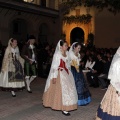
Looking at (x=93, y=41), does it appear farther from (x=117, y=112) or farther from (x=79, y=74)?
(x=117, y=112)

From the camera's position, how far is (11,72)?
7910mm

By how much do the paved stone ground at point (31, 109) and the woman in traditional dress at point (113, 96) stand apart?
1.58 m

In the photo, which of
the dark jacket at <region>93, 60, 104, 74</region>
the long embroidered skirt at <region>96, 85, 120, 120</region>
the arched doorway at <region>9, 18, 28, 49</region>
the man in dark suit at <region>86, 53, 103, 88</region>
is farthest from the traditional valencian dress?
the arched doorway at <region>9, 18, 28, 49</region>

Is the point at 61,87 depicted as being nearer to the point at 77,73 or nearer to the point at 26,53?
the point at 77,73

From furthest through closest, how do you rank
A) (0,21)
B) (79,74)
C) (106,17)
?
(106,17)
(0,21)
(79,74)

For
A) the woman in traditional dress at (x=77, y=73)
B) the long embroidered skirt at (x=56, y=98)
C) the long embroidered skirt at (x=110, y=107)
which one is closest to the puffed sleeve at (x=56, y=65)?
the long embroidered skirt at (x=56, y=98)

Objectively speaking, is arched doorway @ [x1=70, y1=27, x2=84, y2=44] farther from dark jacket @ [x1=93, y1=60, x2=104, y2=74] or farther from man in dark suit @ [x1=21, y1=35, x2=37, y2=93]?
man in dark suit @ [x1=21, y1=35, x2=37, y2=93]

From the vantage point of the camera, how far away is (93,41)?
23.8m

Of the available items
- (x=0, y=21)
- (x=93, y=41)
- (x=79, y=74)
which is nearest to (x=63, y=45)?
(x=79, y=74)

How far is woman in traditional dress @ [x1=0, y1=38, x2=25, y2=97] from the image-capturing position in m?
7.90

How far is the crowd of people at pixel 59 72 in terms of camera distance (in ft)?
19.6

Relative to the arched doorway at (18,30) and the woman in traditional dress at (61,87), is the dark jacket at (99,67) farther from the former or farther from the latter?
the arched doorway at (18,30)

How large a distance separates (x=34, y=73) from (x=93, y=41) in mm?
15907

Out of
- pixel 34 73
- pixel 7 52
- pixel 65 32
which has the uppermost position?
pixel 65 32
